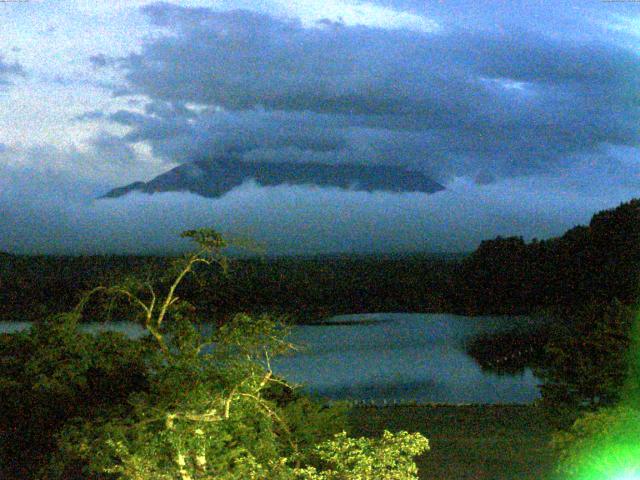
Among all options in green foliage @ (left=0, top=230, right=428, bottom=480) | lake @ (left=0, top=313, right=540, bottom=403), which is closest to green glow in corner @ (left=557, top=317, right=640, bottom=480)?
green foliage @ (left=0, top=230, right=428, bottom=480)

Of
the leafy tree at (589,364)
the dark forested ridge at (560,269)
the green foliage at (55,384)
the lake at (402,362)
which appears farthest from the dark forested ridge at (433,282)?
the leafy tree at (589,364)

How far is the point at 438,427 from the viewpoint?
62.4 ft

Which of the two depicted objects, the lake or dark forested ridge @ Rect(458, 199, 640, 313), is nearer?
the lake

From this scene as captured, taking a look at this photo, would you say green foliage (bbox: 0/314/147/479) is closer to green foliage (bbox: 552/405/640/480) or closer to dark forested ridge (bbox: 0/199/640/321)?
green foliage (bbox: 552/405/640/480)

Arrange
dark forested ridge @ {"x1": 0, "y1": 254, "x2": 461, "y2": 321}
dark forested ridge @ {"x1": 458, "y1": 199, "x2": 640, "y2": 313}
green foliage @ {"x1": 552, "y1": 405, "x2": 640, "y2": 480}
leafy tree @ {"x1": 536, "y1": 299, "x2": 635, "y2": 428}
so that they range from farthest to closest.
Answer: dark forested ridge @ {"x1": 0, "y1": 254, "x2": 461, "y2": 321} → dark forested ridge @ {"x1": 458, "y1": 199, "x2": 640, "y2": 313} → leafy tree @ {"x1": 536, "y1": 299, "x2": 635, "y2": 428} → green foliage @ {"x1": 552, "y1": 405, "x2": 640, "y2": 480}

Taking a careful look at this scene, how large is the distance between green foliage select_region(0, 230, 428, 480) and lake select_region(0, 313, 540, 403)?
8.32 metres

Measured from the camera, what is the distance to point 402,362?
41438mm

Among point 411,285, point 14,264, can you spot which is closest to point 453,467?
point 411,285

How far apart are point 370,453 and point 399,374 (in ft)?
94.9

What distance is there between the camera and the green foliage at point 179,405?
901 centimetres

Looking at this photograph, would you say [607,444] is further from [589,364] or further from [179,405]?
[179,405]

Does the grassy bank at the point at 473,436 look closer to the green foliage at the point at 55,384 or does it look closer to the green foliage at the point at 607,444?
the green foliage at the point at 607,444

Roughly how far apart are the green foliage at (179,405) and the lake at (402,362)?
8.32 m

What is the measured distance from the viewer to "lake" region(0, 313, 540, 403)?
3259 centimetres
